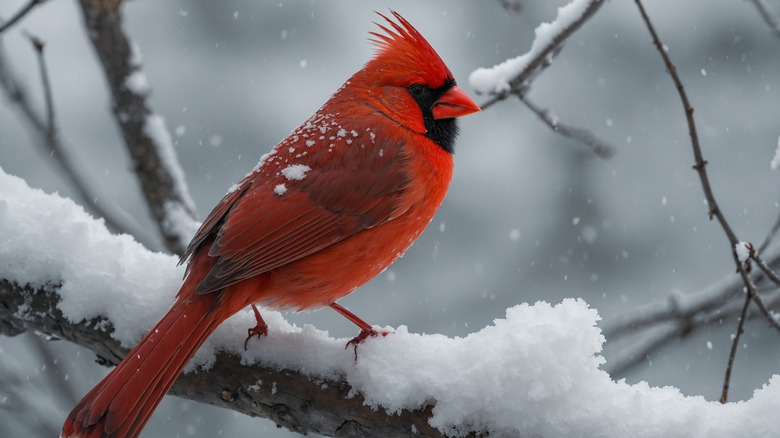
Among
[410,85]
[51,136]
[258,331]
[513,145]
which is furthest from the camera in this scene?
[513,145]

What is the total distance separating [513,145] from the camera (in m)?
6.62

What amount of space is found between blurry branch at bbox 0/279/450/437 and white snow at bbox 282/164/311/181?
1.99ft

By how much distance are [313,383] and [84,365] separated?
3313mm

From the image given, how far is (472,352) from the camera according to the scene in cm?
210

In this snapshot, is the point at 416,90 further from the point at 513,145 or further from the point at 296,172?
the point at 513,145

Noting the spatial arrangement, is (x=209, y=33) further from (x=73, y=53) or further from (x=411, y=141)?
(x=411, y=141)

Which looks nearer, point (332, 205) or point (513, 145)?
point (332, 205)

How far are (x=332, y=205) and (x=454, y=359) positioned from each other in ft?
→ 2.38

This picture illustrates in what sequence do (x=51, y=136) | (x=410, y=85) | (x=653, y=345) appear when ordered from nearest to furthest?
(x=410, y=85), (x=653, y=345), (x=51, y=136)

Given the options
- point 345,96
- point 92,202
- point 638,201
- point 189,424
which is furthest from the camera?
point 638,201

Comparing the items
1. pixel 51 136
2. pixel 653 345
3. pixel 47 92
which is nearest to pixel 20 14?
pixel 47 92

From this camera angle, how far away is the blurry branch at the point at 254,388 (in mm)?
2158

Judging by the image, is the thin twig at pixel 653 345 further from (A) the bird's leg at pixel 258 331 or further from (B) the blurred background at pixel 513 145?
(B) the blurred background at pixel 513 145

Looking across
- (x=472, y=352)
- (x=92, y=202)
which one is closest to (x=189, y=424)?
(x=92, y=202)
